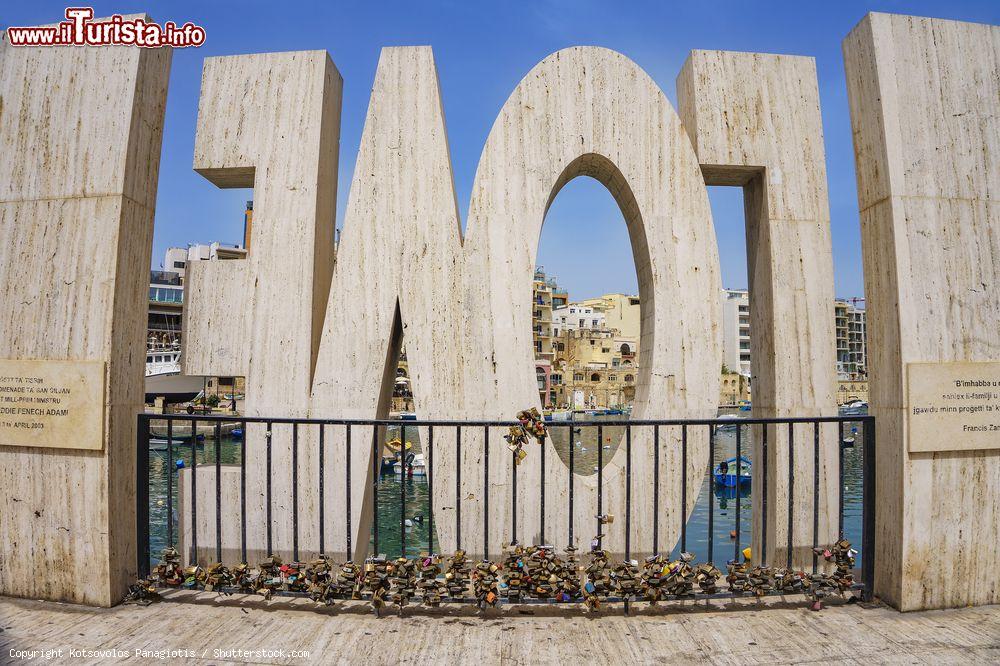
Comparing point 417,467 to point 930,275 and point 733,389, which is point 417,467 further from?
point 733,389

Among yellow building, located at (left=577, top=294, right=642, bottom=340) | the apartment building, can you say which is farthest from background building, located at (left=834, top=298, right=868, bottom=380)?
yellow building, located at (left=577, top=294, right=642, bottom=340)

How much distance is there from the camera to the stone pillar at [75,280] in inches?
172

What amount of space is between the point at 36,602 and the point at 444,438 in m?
3.19

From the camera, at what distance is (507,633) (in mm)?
3877

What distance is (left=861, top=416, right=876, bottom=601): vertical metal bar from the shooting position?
4.47 metres

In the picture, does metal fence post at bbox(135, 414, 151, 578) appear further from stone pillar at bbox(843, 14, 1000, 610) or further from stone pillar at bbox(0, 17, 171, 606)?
stone pillar at bbox(843, 14, 1000, 610)

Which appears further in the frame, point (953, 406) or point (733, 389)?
point (733, 389)

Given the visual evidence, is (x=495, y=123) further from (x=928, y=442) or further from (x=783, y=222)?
(x=928, y=442)

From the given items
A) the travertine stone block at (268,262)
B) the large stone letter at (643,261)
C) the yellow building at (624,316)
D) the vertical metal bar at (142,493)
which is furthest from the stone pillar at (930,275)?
the yellow building at (624,316)

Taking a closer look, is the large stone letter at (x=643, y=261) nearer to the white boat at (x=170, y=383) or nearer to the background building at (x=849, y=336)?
the white boat at (x=170, y=383)

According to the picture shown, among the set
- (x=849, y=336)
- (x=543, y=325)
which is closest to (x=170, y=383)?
(x=543, y=325)

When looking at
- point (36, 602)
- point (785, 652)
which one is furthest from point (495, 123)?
point (36, 602)

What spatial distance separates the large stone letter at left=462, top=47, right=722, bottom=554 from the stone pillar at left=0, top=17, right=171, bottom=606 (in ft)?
8.78

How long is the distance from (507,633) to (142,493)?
287 cm
